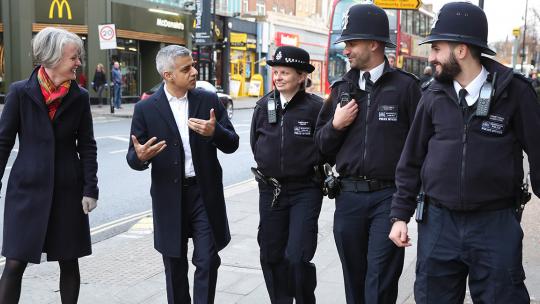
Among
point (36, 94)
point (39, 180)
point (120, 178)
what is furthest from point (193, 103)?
point (120, 178)

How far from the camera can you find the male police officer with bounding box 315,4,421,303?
12.7 feet

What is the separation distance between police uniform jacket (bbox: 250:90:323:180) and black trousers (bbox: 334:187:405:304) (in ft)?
1.41

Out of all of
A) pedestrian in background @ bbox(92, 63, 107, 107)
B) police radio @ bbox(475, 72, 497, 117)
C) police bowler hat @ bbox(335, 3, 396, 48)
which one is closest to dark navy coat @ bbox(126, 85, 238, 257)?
police bowler hat @ bbox(335, 3, 396, 48)

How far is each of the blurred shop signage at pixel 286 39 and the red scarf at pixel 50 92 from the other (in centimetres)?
4470

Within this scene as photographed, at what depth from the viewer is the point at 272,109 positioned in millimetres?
4531

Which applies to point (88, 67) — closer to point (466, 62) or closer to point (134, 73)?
point (134, 73)

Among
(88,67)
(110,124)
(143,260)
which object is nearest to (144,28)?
(88,67)

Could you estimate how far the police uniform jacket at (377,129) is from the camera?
3.90 m

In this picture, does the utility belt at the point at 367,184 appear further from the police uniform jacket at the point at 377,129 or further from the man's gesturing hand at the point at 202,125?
the man's gesturing hand at the point at 202,125

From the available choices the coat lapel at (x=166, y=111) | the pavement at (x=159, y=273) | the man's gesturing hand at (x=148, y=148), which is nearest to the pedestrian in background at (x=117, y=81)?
the pavement at (x=159, y=273)

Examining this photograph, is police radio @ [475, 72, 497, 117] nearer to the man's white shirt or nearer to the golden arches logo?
the man's white shirt

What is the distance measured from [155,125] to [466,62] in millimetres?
2001

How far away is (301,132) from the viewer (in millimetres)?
4449

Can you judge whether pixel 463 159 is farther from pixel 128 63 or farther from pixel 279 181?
pixel 128 63
